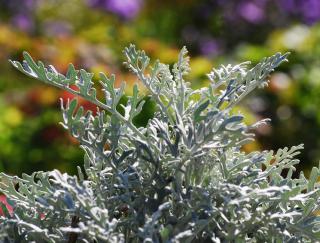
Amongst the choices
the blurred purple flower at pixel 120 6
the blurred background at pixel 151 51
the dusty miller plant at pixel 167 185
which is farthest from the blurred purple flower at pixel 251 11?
the dusty miller plant at pixel 167 185

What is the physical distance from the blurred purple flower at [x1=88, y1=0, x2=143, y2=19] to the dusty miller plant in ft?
19.2

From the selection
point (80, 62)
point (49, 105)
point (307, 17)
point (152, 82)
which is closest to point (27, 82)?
point (80, 62)

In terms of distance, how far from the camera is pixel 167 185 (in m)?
1.38

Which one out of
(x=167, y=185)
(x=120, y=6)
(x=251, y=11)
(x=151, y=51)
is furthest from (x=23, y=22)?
(x=167, y=185)

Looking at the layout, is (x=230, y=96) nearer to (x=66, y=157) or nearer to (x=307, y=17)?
(x=66, y=157)

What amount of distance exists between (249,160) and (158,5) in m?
6.69

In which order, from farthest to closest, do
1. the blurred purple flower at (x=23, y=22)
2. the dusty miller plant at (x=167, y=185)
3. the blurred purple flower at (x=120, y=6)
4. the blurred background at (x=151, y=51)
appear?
the blurred purple flower at (x=23, y=22)
the blurred purple flower at (x=120, y=6)
the blurred background at (x=151, y=51)
the dusty miller plant at (x=167, y=185)

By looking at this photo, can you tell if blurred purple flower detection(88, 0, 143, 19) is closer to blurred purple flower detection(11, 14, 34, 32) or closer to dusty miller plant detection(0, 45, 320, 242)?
blurred purple flower detection(11, 14, 34, 32)

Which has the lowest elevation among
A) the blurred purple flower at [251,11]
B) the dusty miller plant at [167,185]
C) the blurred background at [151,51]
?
the dusty miller plant at [167,185]

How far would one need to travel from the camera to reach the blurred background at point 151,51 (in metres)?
4.27

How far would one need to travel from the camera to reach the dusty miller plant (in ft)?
4.29

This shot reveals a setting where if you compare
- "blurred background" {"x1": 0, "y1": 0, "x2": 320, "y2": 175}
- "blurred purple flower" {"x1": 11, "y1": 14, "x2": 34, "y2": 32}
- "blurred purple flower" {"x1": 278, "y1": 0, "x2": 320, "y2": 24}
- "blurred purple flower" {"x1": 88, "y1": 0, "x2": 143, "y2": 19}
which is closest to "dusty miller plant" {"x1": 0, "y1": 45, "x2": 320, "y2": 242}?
"blurred background" {"x1": 0, "y1": 0, "x2": 320, "y2": 175}

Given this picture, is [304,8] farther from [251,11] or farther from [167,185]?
[167,185]

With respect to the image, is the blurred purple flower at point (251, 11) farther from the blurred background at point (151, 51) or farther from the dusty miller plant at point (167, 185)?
the dusty miller plant at point (167, 185)
